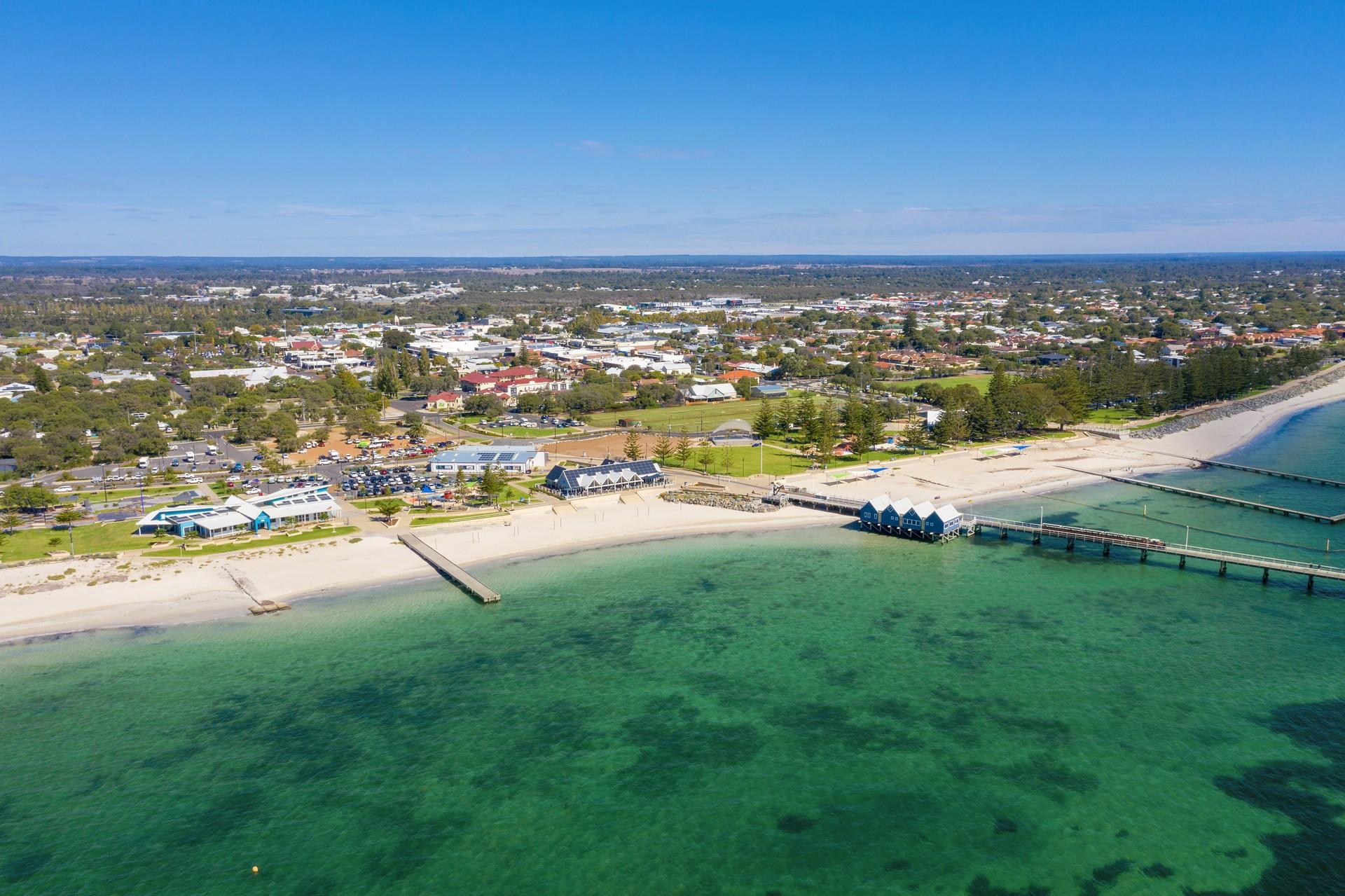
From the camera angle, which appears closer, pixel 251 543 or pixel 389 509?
pixel 251 543

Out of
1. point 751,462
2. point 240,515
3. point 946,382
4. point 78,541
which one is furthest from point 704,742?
point 946,382

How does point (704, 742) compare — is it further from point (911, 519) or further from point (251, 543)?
point (251, 543)

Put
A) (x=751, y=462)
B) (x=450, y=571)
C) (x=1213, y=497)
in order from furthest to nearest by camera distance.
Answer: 1. (x=751, y=462)
2. (x=1213, y=497)
3. (x=450, y=571)

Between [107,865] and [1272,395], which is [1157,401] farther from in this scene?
[107,865]

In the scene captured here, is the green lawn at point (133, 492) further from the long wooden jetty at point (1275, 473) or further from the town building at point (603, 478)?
the long wooden jetty at point (1275, 473)

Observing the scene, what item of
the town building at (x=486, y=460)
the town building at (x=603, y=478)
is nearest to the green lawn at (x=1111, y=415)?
the town building at (x=603, y=478)

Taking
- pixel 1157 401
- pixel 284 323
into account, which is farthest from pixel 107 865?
pixel 284 323
